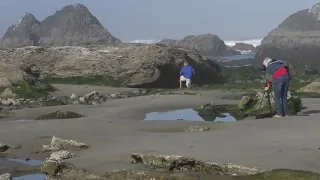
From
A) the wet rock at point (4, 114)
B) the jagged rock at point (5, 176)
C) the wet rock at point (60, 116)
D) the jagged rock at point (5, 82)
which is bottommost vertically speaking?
the wet rock at point (4, 114)

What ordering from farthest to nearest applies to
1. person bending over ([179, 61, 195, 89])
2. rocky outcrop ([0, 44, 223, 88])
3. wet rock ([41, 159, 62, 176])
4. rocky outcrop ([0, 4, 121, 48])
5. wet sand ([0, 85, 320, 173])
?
rocky outcrop ([0, 4, 121, 48]) < rocky outcrop ([0, 44, 223, 88]) < person bending over ([179, 61, 195, 89]) < wet rock ([41, 159, 62, 176]) < wet sand ([0, 85, 320, 173])

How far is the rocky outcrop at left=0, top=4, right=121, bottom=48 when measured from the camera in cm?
→ 8669

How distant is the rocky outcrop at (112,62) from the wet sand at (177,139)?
14.7 metres

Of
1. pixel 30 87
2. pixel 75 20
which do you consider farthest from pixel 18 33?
pixel 30 87

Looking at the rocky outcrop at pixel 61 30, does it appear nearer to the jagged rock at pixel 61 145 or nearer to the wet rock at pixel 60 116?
the wet rock at pixel 60 116

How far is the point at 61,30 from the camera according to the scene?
294 ft

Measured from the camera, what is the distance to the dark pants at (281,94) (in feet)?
40.3

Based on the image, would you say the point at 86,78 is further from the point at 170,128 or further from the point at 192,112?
the point at 170,128

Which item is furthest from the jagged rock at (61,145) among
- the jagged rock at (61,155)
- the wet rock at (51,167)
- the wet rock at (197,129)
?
the wet rock at (197,129)

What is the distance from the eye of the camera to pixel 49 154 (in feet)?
30.0

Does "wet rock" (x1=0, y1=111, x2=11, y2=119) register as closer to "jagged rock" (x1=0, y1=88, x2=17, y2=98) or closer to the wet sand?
the wet sand

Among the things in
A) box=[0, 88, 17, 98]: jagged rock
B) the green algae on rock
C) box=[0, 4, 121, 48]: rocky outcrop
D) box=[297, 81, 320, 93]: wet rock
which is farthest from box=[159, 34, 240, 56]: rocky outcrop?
the green algae on rock

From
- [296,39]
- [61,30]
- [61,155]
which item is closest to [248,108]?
[61,155]

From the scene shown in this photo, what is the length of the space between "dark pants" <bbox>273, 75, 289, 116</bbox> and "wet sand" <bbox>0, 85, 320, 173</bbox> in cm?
104
